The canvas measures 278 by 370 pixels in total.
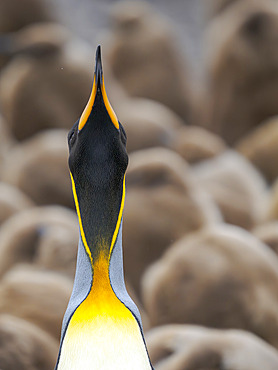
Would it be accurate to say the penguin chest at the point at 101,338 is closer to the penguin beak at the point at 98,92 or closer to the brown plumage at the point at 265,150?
the penguin beak at the point at 98,92

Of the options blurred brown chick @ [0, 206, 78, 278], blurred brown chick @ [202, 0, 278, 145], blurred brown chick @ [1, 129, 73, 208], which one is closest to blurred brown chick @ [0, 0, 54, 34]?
blurred brown chick @ [202, 0, 278, 145]

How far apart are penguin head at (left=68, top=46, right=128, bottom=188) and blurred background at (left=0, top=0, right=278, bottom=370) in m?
0.41

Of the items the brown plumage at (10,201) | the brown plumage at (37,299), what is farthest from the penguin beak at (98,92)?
the brown plumage at (10,201)

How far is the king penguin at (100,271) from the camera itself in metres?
0.77

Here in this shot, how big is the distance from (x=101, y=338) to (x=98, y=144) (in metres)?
0.18

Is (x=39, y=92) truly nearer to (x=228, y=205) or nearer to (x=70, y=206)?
(x=70, y=206)

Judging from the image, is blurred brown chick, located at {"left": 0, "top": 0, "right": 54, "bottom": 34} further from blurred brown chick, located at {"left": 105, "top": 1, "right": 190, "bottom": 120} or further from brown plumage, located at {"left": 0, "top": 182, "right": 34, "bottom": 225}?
brown plumage, located at {"left": 0, "top": 182, "right": 34, "bottom": 225}

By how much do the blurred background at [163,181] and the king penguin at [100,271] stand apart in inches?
12.6

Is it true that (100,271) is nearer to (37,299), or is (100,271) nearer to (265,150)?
(37,299)

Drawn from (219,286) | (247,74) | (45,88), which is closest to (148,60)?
(247,74)

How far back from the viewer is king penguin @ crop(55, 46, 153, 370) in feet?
2.54

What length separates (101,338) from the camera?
2.60 feet

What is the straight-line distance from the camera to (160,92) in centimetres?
247

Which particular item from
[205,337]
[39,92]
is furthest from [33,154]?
[205,337]
